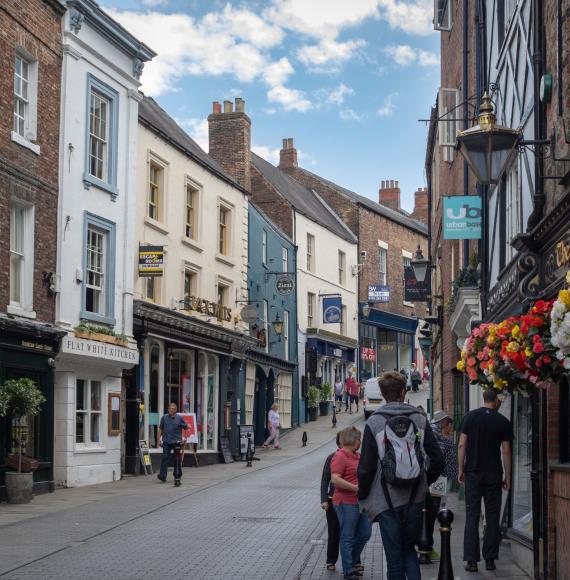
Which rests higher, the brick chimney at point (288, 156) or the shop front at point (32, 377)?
the brick chimney at point (288, 156)

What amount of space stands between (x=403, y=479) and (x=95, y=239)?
1638 cm

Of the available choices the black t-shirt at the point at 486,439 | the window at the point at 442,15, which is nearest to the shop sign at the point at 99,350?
the window at the point at 442,15

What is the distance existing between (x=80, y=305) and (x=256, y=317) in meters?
Result: 10.5

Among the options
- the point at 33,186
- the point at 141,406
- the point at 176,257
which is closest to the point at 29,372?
the point at 33,186

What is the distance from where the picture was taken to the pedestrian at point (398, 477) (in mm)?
7383

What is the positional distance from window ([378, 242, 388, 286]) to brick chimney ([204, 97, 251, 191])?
1741 cm

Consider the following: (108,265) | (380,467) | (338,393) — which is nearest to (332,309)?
(338,393)

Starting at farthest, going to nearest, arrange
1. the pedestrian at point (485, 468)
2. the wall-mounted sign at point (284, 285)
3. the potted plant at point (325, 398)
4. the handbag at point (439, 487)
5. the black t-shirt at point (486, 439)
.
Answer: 1. the potted plant at point (325, 398)
2. the wall-mounted sign at point (284, 285)
3. the handbag at point (439, 487)
4. the black t-shirt at point (486, 439)
5. the pedestrian at point (485, 468)

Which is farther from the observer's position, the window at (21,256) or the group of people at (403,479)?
the window at (21,256)

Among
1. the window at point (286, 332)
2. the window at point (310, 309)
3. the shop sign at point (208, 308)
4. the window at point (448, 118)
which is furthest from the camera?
the window at point (310, 309)

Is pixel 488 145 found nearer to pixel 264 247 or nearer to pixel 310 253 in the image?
pixel 264 247

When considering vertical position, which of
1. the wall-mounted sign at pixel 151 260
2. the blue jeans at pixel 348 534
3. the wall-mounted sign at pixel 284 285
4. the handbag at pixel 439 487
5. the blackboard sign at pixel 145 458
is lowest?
the blackboard sign at pixel 145 458

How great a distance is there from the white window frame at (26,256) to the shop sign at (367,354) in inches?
1295

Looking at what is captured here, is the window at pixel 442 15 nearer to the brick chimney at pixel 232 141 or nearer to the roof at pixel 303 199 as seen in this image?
the brick chimney at pixel 232 141
